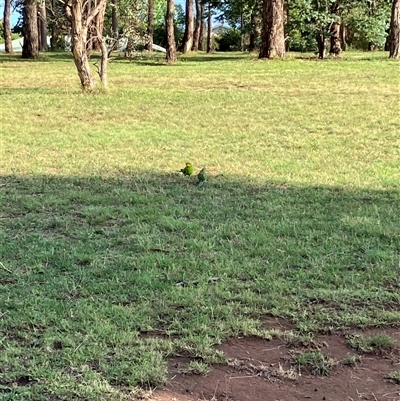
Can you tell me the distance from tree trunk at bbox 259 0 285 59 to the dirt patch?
14.7 meters

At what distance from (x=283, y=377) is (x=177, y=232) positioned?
2.02 metres

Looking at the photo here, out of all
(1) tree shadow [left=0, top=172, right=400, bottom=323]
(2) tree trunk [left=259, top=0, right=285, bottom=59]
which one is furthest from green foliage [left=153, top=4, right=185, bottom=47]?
(1) tree shadow [left=0, top=172, right=400, bottom=323]

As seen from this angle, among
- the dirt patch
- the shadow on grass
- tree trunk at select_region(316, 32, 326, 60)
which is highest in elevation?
tree trunk at select_region(316, 32, 326, 60)

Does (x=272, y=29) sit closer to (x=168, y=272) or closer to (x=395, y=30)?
(x=395, y=30)

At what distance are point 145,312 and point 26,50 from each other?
19.6 metres

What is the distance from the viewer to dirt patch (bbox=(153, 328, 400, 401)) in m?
2.53

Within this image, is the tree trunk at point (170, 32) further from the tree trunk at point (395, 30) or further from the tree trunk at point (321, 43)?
the tree trunk at point (395, 30)

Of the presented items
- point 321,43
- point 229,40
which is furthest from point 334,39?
point 229,40

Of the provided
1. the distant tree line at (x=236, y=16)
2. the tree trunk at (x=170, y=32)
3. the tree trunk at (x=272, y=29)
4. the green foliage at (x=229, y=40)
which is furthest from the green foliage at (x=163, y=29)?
the tree trunk at (x=272, y=29)

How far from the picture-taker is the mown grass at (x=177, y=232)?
289 cm

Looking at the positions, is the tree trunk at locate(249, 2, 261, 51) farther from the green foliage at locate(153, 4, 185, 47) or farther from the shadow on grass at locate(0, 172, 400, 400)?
the shadow on grass at locate(0, 172, 400, 400)

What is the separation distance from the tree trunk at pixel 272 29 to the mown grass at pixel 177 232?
7.03 meters

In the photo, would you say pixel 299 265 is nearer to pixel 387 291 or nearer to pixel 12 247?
pixel 387 291

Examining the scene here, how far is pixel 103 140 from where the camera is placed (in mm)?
8148
